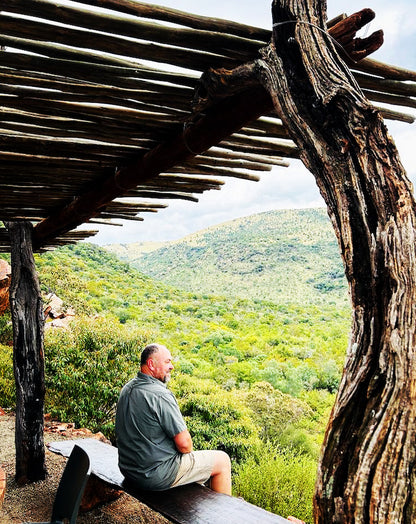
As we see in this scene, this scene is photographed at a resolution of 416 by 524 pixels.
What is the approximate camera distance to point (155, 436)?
2902mm

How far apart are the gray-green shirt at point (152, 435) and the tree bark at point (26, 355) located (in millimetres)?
1378

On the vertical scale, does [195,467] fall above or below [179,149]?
below

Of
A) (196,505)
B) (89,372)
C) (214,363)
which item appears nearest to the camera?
(196,505)

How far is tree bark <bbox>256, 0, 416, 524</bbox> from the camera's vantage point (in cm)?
88

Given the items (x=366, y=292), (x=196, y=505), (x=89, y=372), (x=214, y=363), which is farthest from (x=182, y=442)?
(x=214, y=363)

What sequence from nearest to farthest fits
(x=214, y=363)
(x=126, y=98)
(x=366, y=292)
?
(x=366, y=292) < (x=126, y=98) < (x=214, y=363)

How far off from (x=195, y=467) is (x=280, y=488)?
107 inches

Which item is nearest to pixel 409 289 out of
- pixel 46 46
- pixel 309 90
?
pixel 309 90

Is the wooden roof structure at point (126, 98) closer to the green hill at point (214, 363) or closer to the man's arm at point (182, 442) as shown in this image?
the man's arm at point (182, 442)

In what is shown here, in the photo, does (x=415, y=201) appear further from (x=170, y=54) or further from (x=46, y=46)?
(x=46, y=46)

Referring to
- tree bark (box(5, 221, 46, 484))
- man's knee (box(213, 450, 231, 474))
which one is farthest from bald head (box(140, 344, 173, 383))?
tree bark (box(5, 221, 46, 484))

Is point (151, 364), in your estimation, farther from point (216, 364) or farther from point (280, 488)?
point (216, 364)

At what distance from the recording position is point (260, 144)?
243 centimetres

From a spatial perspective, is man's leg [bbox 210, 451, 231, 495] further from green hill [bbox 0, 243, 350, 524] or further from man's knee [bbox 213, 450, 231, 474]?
green hill [bbox 0, 243, 350, 524]
